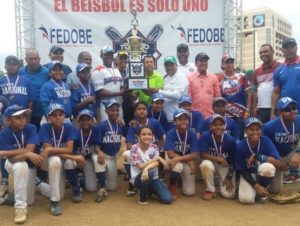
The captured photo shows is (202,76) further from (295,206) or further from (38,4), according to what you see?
(38,4)

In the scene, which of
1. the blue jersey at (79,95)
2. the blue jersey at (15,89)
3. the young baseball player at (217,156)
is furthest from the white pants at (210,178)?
the blue jersey at (15,89)

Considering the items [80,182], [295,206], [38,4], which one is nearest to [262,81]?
[295,206]

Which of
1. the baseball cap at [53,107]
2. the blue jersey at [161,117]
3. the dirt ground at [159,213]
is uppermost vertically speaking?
the baseball cap at [53,107]

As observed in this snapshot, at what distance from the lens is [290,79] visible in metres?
5.84

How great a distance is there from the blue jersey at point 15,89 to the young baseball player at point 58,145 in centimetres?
62

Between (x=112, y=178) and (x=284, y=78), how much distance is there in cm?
303

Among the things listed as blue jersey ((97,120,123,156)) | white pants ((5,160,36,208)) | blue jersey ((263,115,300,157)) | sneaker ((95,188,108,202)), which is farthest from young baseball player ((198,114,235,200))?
white pants ((5,160,36,208))

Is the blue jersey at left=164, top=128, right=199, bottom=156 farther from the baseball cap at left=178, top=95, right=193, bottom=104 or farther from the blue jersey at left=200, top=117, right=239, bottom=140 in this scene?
the baseball cap at left=178, top=95, right=193, bottom=104

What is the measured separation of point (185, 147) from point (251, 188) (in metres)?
1.08

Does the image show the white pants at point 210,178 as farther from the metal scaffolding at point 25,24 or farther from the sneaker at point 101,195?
the metal scaffolding at point 25,24

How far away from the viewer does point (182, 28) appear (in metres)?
8.97

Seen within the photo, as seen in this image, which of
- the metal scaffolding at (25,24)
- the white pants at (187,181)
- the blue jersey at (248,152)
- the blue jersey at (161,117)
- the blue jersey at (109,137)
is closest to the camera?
the blue jersey at (248,152)

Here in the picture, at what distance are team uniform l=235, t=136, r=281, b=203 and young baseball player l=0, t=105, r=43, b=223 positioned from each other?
271 cm

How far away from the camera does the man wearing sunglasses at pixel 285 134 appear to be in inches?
211
